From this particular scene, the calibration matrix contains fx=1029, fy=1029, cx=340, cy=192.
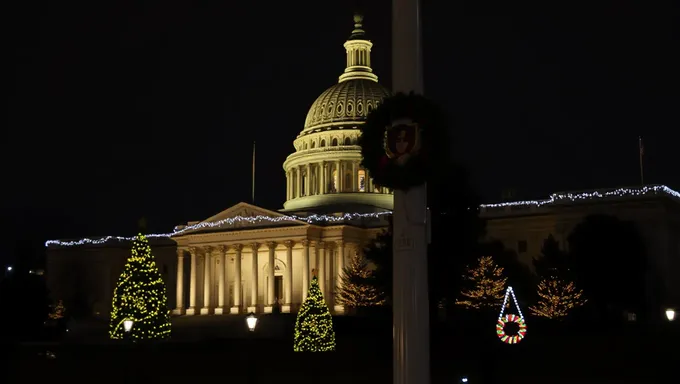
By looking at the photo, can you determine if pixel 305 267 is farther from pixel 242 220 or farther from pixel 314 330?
pixel 314 330

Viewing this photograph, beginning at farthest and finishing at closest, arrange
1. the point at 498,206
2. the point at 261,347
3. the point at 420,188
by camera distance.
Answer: the point at 498,206 < the point at 261,347 < the point at 420,188

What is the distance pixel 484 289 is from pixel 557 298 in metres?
5.67

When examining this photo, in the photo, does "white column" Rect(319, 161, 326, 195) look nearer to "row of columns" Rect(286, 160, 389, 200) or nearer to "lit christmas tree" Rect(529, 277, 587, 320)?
"row of columns" Rect(286, 160, 389, 200)

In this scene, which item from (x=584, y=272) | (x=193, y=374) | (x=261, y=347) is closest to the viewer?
(x=193, y=374)

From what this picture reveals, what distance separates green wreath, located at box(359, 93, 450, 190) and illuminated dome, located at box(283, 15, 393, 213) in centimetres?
9567

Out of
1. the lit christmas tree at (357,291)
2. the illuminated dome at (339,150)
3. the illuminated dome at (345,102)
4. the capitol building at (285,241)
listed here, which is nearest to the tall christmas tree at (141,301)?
the lit christmas tree at (357,291)

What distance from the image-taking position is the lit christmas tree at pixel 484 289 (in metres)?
70.2

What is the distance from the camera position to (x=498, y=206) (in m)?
96.1

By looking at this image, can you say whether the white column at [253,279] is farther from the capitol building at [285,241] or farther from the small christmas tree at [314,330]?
the small christmas tree at [314,330]

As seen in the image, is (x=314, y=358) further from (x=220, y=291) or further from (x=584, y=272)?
(x=220, y=291)

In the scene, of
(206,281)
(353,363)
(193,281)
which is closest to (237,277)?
(206,281)

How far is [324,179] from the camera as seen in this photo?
117 meters

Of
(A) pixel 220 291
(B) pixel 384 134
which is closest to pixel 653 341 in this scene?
(B) pixel 384 134

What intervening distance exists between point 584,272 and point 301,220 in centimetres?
3335
